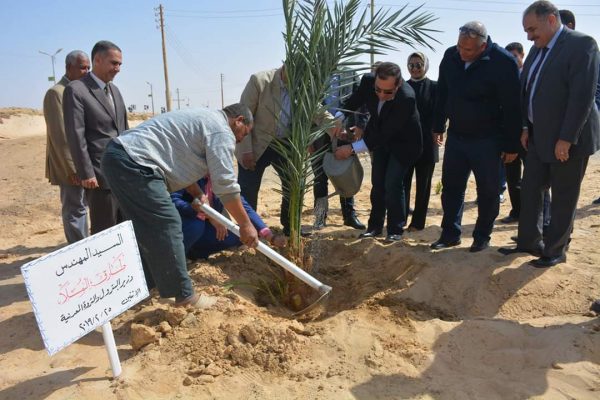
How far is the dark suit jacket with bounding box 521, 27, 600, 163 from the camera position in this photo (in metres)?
3.35

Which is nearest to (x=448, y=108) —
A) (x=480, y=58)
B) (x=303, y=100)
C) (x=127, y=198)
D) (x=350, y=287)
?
(x=480, y=58)

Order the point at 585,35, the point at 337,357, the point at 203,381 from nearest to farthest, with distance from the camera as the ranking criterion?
1. the point at 203,381
2. the point at 337,357
3. the point at 585,35

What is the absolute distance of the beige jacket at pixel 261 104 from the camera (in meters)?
4.34

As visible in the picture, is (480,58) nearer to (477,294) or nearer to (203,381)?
(477,294)

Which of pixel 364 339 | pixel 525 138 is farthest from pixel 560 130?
pixel 364 339

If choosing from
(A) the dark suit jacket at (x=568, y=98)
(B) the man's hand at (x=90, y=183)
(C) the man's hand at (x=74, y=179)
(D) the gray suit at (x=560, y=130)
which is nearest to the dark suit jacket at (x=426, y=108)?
A: (D) the gray suit at (x=560, y=130)

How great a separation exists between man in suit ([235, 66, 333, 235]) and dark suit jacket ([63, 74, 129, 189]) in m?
1.12

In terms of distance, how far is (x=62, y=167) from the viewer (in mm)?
4176

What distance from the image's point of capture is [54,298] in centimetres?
224

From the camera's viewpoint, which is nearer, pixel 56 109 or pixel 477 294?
pixel 477 294

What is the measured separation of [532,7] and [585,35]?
40 centimetres

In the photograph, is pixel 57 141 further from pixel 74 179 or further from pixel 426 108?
pixel 426 108

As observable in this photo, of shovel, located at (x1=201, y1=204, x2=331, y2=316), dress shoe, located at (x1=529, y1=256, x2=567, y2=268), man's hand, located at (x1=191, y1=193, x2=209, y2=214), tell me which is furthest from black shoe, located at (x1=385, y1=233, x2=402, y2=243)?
man's hand, located at (x1=191, y1=193, x2=209, y2=214)

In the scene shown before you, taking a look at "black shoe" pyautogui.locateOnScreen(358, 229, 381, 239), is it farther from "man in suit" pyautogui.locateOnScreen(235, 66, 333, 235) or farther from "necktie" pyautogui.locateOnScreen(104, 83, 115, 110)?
"necktie" pyautogui.locateOnScreen(104, 83, 115, 110)
